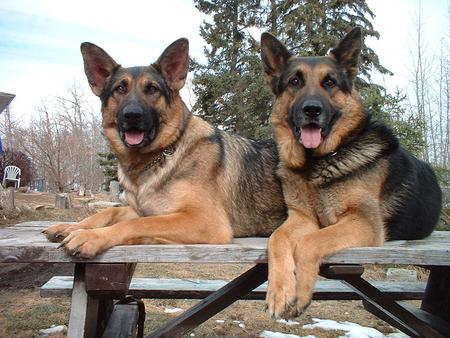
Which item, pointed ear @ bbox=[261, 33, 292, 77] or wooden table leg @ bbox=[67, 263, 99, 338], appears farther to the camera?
pointed ear @ bbox=[261, 33, 292, 77]

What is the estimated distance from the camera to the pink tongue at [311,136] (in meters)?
2.89

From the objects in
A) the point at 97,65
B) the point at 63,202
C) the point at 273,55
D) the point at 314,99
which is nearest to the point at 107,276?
the point at 97,65

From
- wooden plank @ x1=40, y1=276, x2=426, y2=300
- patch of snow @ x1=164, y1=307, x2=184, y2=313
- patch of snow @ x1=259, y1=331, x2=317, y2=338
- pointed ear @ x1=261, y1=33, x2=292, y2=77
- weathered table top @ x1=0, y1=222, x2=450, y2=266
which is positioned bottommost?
patch of snow @ x1=164, y1=307, x2=184, y2=313

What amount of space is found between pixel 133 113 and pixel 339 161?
1423mm

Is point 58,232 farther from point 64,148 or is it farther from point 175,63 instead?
point 64,148

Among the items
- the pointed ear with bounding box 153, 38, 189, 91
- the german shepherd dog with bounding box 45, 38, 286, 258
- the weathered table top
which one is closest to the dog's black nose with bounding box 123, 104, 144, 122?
the german shepherd dog with bounding box 45, 38, 286, 258

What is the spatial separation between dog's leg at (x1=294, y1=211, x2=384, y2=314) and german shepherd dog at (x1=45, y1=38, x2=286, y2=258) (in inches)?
23.7

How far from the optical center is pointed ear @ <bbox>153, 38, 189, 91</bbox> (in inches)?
119

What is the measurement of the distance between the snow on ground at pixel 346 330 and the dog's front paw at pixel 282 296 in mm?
2693

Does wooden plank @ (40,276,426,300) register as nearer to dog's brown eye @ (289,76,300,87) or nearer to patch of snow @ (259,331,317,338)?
patch of snow @ (259,331,317,338)

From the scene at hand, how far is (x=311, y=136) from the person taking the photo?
289 cm

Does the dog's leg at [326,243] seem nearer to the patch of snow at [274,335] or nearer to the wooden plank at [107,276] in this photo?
the wooden plank at [107,276]

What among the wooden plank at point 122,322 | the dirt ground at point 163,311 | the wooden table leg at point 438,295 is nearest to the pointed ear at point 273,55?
the wooden table leg at point 438,295

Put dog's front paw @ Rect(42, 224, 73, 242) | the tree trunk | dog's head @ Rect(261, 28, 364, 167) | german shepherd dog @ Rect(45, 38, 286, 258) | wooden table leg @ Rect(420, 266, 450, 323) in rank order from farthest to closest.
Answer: the tree trunk < wooden table leg @ Rect(420, 266, 450, 323) < dog's head @ Rect(261, 28, 364, 167) < german shepherd dog @ Rect(45, 38, 286, 258) < dog's front paw @ Rect(42, 224, 73, 242)
